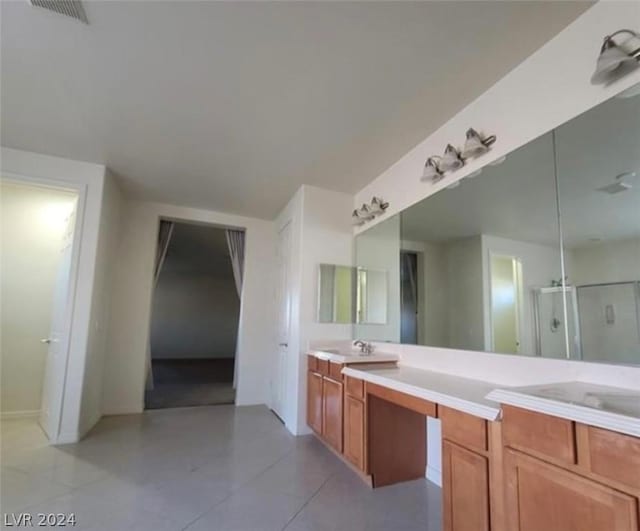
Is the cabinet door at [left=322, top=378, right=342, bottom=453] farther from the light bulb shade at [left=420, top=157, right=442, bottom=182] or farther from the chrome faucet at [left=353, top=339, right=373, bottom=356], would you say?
the light bulb shade at [left=420, top=157, right=442, bottom=182]

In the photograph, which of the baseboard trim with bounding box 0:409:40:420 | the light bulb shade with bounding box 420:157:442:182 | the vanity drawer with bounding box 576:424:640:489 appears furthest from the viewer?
the baseboard trim with bounding box 0:409:40:420

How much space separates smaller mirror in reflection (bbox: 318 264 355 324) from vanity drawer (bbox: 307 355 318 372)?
42 cm

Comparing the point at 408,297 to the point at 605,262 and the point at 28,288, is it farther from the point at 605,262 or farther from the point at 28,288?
the point at 28,288

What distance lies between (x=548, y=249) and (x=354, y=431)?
1.80 meters

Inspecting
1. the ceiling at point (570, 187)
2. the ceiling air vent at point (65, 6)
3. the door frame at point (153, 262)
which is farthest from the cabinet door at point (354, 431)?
the ceiling air vent at point (65, 6)

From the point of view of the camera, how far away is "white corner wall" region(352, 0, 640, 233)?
5.05 feet

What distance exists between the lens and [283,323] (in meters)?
4.22

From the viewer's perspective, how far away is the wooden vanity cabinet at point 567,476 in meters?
0.96

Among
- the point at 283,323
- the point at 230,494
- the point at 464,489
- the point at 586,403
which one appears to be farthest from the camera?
the point at 283,323

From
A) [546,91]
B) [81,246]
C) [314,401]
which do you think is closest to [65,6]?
[81,246]

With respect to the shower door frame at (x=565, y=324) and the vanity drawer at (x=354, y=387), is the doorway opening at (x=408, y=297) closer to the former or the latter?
the vanity drawer at (x=354, y=387)

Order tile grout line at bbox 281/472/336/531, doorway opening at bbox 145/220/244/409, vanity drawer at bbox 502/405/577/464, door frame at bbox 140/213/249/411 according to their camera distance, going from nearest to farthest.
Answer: vanity drawer at bbox 502/405/577/464, tile grout line at bbox 281/472/336/531, door frame at bbox 140/213/249/411, doorway opening at bbox 145/220/244/409

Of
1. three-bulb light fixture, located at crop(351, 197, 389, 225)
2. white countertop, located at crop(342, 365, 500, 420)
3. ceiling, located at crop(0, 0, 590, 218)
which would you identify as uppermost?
ceiling, located at crop(0, 0, 590, 218)

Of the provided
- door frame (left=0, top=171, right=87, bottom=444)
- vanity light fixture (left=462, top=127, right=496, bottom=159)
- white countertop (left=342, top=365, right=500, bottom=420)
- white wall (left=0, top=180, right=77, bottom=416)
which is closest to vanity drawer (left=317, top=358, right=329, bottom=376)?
white countertop (left=342, top=365, right=500, bottom=420)
